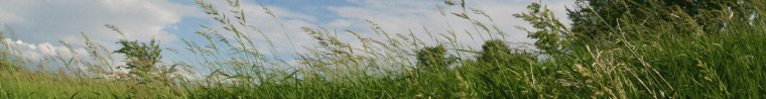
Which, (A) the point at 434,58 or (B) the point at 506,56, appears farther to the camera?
(A) the point at 434,58

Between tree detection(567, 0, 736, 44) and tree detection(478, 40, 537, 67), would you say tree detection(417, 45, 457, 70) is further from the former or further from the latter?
tree detection(567, 0, 736, 44)

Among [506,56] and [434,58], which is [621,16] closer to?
[506,56]

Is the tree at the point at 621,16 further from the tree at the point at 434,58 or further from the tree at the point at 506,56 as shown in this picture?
→ the tree at the point at 434,58

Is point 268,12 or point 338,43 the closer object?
point 338,43

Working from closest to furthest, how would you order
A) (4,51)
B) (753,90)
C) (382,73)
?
(753,90) → (382,73) → (4,51)

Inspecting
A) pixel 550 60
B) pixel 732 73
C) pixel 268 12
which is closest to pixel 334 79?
pixel 268 12

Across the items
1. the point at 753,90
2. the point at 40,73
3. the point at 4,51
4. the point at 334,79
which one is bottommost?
the point at 40,73

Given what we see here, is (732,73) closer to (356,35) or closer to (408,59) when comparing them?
(408,59)

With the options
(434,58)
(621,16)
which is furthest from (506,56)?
(621,16)

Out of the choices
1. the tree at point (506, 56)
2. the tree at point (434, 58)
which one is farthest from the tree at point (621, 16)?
the tree at point (434, 58)

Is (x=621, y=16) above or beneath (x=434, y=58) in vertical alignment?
above

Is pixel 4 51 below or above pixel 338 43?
below

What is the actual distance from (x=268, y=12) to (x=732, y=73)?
7.14 ft

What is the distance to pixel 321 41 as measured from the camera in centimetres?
315
